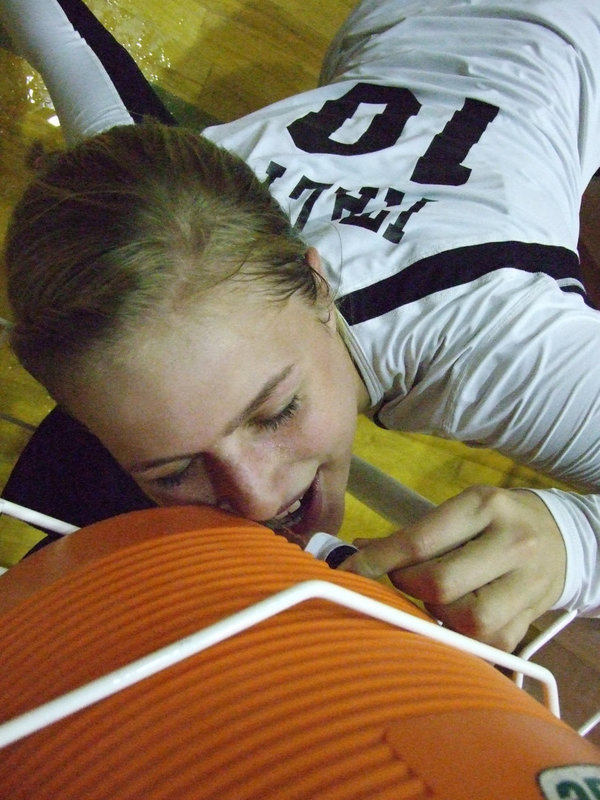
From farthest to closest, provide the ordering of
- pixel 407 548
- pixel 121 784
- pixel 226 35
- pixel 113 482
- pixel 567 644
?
pixel 226 35, pixel 113 482, pixel 567 644, pixel 407 548, pixel 121 784

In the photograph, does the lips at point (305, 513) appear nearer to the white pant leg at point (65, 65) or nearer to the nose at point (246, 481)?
the nose at point (246, 481)

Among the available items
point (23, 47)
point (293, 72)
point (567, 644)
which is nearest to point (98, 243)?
point (567, 644)

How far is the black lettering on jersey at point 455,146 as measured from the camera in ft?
2.32

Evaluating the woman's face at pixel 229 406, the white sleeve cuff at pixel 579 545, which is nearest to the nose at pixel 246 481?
the woman's face at pixel 229 406

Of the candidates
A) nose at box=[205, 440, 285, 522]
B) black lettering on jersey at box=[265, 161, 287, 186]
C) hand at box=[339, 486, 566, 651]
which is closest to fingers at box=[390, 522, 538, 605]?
hand at box=[339, 486, 566, 651]

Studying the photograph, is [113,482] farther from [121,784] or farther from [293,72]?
[293,72]

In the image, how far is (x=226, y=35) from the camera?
1.16 metres

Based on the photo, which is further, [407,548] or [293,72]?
[293,72]

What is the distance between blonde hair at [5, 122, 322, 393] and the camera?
1.50 ft

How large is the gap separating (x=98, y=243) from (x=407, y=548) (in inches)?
12.4

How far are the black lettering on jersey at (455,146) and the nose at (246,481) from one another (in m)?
0.41

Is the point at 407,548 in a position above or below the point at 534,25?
below

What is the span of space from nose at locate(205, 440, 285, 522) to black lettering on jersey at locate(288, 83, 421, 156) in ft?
1.45

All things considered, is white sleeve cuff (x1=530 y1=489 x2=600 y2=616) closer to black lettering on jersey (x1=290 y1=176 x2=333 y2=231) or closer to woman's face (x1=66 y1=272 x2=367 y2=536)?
woman's face (x1=66 y1=272 x2=367 y2=536)
